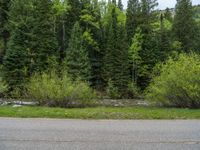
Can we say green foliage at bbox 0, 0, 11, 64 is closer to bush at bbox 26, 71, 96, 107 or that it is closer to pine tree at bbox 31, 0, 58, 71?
pine tree at bbox 31, 0, 58, 71

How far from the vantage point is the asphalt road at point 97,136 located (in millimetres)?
7921

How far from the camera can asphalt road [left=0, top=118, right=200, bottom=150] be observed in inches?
A: 312

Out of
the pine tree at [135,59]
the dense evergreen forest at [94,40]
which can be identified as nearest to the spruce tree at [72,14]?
the dense evergreen forest at [94,40]

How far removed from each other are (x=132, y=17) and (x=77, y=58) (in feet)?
53.1

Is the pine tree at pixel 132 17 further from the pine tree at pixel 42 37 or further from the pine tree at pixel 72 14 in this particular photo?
the pine tree at pixel 42 37

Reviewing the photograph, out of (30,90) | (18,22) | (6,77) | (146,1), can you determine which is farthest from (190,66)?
(146,1)

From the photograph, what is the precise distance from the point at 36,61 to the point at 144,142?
41.3 m

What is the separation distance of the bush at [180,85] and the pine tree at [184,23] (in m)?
41.0

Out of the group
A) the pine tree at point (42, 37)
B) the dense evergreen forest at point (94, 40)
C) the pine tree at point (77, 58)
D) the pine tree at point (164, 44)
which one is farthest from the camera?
the pine tree at point (164, 44)

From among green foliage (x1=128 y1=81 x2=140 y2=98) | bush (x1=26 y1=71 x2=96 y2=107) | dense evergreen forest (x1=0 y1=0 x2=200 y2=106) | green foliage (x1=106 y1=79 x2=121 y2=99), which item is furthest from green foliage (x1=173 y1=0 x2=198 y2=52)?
bush (x1=26 y1=71 x2=96 y2=107)

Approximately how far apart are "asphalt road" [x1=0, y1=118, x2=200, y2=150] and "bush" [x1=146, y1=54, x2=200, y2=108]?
323 inches

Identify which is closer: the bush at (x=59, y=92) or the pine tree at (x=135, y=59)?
the bush at (x=59, y=92)

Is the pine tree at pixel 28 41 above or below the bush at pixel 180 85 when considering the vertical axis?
above

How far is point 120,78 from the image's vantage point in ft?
167
